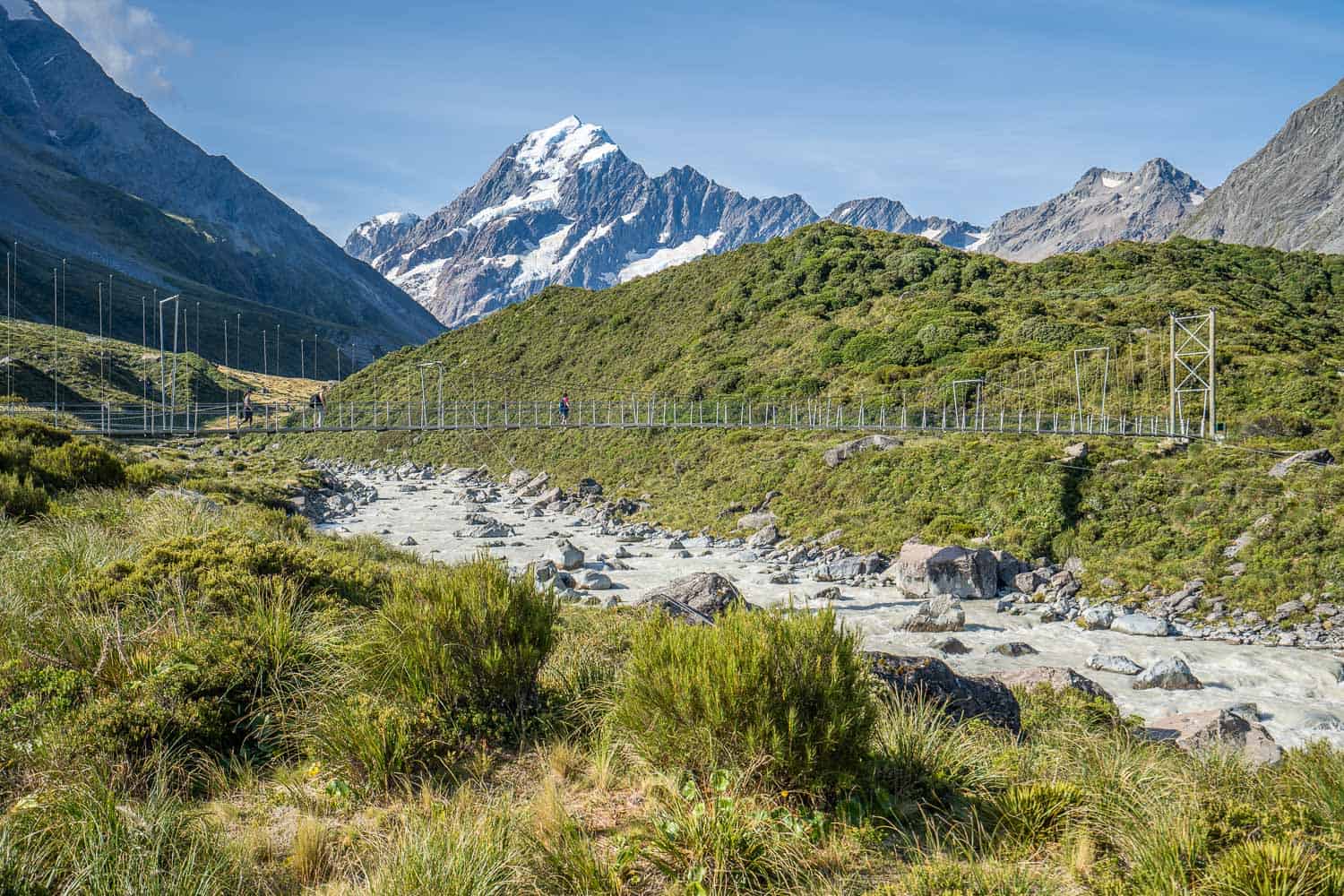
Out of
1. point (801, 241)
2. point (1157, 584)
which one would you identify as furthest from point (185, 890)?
point (801, 241)

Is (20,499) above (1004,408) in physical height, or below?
below

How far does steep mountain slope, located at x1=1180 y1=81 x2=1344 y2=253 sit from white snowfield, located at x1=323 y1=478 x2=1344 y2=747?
17454 centimetres

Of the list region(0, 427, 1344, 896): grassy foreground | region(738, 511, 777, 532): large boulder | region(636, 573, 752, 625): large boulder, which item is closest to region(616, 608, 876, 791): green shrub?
region(0, 427, 1344, 896): grassy foreground

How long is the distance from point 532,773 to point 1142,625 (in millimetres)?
14756

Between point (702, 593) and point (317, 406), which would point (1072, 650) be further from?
point (317, 406)

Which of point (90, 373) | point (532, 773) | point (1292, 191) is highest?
point (1292, 191)

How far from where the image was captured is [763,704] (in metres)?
3.92

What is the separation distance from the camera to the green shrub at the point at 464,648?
5.09m

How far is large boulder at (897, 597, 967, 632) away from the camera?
15.3m

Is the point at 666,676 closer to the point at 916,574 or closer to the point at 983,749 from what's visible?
the point at 983,749

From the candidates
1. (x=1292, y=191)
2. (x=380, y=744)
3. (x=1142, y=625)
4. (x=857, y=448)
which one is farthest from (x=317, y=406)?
(x=1292, y=191)

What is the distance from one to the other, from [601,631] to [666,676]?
18.7 feet

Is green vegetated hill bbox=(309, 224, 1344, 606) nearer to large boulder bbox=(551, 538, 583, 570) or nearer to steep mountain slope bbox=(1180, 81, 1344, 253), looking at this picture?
large boulder bbox=(551, 538, 583, 570)

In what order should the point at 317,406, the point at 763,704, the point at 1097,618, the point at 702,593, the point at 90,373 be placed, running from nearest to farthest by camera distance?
1. the point at 763,704
2. the point at 702,593
3. the point at 1097,618
4. the point at 317,406
5. the point at 90,373
